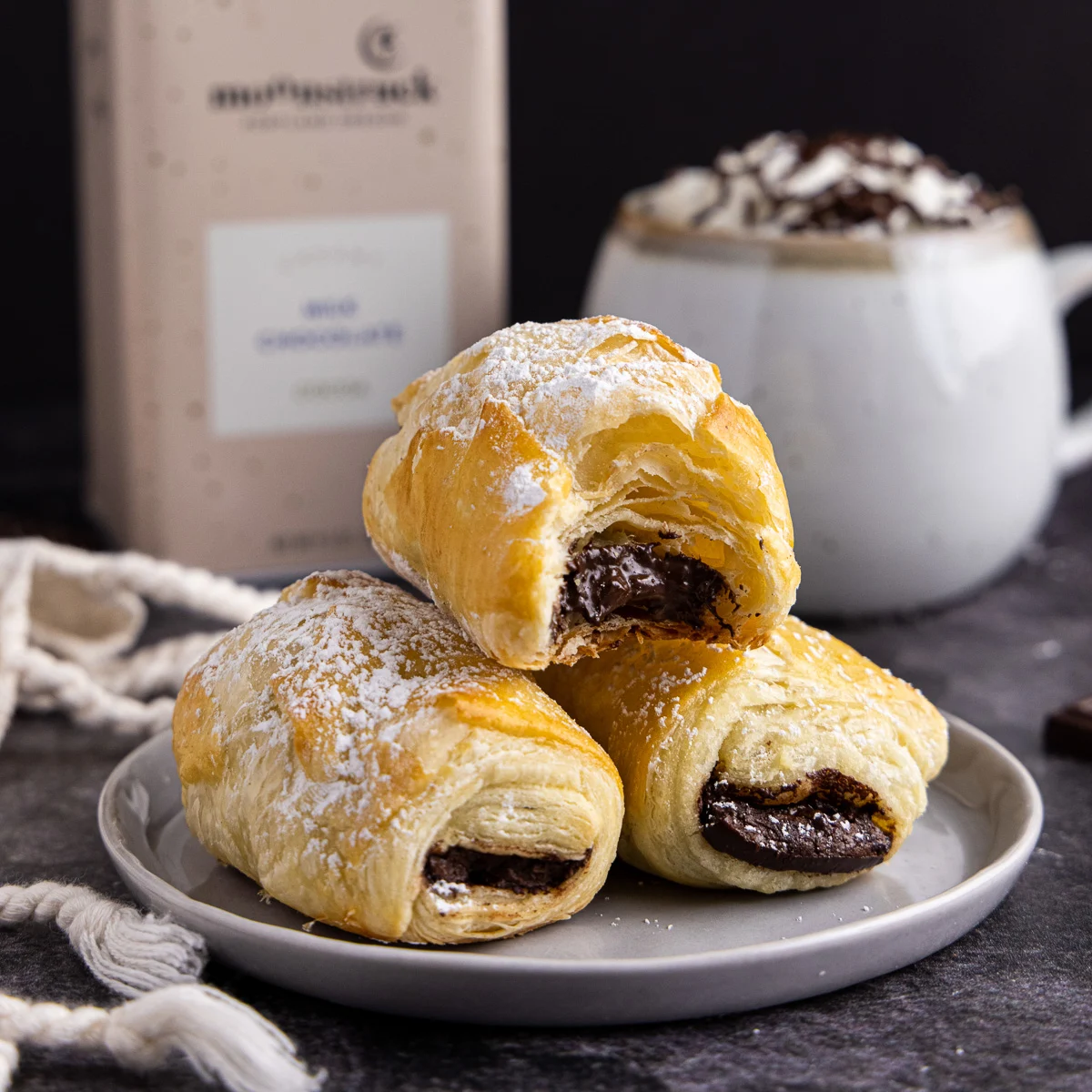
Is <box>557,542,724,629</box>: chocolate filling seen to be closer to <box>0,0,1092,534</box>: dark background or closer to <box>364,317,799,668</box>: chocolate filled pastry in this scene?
<box>364,317,799,668</box>: chocolate filled pastry

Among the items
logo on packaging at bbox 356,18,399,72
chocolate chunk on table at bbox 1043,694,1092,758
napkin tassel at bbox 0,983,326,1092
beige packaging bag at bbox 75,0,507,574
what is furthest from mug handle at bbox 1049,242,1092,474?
napkin tassel at bbox 0,983,326,1092

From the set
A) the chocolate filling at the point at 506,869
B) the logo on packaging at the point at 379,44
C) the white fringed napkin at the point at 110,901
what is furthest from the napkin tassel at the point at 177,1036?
the logo on packaging at the point at 379,44

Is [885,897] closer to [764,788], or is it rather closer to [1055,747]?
[764,788]

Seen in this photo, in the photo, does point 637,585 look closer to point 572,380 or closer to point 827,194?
point 572,380

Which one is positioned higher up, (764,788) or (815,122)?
(815,122)

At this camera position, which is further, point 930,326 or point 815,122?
point 815,122

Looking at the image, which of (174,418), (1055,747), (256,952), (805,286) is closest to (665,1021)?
(256,952)

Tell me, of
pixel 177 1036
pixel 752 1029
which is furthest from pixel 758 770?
pixel 177 1036
